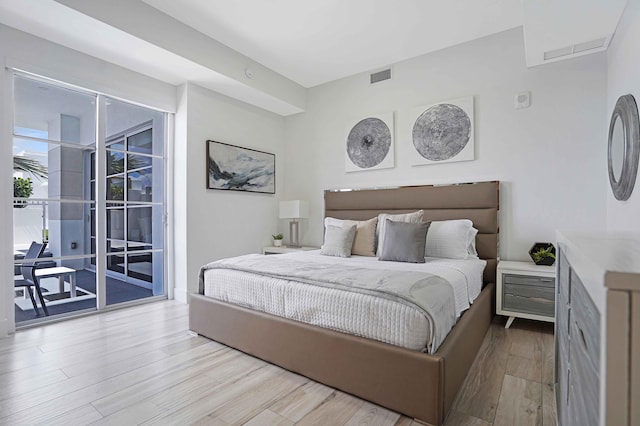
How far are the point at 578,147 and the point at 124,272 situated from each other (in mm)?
4997

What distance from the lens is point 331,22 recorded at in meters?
3.23

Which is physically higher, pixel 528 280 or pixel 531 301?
pixel 528 280

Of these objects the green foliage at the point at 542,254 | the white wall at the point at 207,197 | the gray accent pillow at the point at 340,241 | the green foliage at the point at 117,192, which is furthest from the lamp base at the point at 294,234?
the green foliage at the point at 542,254

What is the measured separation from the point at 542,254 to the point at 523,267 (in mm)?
249

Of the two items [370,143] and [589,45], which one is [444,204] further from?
[589,45]

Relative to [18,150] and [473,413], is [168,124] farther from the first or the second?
[473,413]

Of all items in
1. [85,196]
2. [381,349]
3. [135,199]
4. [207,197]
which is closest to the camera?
[381,349]

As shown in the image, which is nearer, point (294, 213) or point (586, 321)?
point (586, 321)

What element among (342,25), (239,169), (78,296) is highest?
(342,25)

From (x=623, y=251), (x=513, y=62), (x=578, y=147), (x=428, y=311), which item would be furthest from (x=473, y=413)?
(x=513, y=62)

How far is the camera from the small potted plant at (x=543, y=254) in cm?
292

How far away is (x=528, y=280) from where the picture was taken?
285 centimetres

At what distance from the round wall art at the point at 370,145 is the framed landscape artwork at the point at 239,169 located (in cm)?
126

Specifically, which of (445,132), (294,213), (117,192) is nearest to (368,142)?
(445,132)
